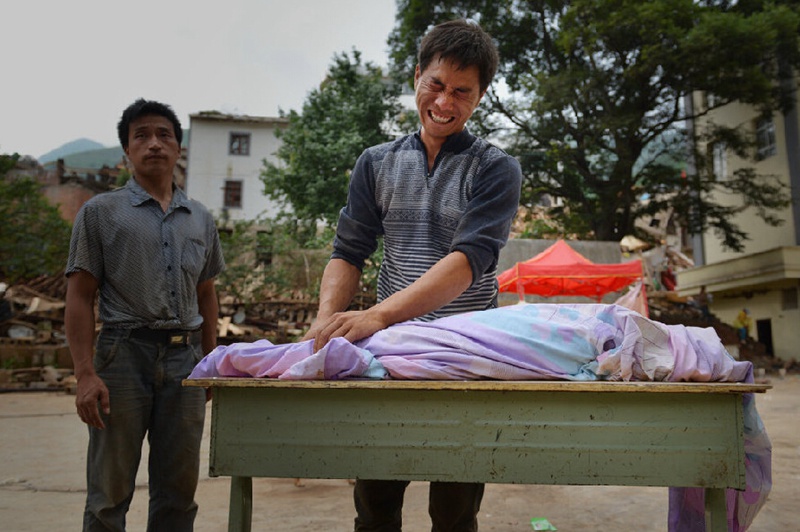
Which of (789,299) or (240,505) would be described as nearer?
(240,505)

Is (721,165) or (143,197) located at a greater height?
(721,165)

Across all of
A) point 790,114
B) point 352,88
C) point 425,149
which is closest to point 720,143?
point 790,114

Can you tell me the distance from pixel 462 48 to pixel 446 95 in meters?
0.13

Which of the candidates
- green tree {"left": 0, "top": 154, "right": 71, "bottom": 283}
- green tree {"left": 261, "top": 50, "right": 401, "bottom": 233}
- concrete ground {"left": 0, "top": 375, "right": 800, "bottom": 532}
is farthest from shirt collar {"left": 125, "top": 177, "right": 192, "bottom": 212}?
green tree {"left": 261, "top": 50, "right": 401, "bottom": 233}

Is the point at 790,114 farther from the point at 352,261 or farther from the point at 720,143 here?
the point at 352,261

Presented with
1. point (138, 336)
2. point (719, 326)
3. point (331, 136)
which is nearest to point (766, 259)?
point (719, 326)

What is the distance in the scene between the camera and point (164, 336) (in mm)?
2322

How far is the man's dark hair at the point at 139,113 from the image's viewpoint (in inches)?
97.2

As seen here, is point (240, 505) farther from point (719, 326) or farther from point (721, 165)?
point (721, 165)

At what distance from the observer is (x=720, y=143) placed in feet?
55.8

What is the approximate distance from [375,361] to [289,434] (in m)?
0.23

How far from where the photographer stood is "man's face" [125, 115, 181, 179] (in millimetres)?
2454

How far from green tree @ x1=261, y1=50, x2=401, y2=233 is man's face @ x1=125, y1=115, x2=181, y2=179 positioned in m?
16.0

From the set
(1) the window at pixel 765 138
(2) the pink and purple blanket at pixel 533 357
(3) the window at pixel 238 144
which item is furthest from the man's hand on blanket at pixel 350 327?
(3) the window at pixel 238 144
